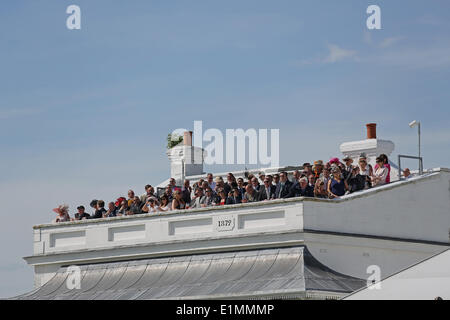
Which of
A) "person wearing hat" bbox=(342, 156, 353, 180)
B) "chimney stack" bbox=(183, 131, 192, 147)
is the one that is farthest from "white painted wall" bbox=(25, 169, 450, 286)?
"chimney stack" bbox=(183, 131, 192, 147)

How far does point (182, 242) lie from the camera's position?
4088 centimetres

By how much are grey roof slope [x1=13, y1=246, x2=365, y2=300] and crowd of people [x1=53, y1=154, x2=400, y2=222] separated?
1892 millimetres

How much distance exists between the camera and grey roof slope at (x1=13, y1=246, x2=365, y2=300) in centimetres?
3669

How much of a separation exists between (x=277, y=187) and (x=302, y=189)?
104 centimetres

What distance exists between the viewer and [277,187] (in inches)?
1538

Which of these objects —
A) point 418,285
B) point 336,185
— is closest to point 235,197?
point 336,185

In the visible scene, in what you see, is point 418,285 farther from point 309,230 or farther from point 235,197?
point 235,197

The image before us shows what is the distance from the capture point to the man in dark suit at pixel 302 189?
126ft

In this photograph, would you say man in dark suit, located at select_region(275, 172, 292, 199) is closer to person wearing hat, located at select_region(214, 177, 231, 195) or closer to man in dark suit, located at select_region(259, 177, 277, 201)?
man in dark suit, located at select_region(259, 177, 277, 201)

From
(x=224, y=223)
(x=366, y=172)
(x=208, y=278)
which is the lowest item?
(x=208, y=278)

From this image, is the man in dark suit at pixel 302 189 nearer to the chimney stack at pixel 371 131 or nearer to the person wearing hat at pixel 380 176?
the person wearing hat at pixel 380 176

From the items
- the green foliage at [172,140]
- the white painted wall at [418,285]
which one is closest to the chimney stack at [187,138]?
the green foliage at [172,140]

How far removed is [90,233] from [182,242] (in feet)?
13.8
